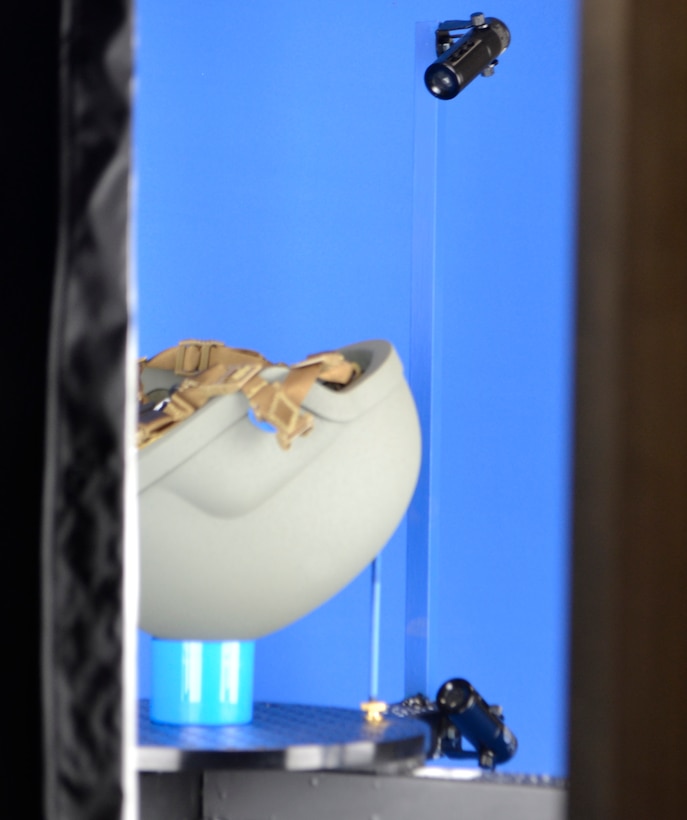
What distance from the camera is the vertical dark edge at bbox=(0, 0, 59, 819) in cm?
57

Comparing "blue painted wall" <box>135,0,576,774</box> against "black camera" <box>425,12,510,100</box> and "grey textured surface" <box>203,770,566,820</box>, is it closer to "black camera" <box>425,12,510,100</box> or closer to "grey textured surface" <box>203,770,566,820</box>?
"black camera" <box>425,12,510,100</box>

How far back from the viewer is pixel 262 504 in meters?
1.84

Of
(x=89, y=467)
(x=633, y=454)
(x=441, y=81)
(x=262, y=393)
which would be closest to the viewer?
(x=633, y=454)

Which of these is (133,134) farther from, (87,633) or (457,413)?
(457,413)

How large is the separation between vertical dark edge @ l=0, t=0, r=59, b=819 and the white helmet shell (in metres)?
1.18

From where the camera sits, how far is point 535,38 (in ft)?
9.96

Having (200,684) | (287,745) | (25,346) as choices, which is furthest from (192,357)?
(25,346)

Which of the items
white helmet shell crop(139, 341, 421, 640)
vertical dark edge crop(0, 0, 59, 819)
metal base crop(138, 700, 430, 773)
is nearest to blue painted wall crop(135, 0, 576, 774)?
metal base crop(138, 700, 430, 773)

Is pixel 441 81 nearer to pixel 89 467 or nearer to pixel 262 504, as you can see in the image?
pixel 262 504

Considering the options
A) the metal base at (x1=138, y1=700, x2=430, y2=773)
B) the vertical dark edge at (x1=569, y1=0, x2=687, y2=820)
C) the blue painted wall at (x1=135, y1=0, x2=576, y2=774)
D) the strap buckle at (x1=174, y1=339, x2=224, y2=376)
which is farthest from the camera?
the blue painted wall at (x1=135, y1=0, x2=576, y2=774)

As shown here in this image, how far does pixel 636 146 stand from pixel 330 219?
2.92m

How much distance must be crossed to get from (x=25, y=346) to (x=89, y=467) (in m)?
0.07

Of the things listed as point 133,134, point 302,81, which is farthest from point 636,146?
point 302,81

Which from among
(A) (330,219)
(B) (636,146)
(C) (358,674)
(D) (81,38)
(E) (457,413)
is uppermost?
(A) (330,219)
